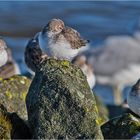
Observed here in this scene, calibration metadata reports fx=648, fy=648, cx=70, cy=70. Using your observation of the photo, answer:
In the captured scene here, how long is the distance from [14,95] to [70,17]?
18.8 metres

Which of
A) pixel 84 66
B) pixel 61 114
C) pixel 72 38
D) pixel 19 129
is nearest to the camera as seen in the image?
pixel 61 114

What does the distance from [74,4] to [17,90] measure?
21.5 m

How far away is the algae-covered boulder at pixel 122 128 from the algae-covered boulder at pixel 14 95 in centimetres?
104

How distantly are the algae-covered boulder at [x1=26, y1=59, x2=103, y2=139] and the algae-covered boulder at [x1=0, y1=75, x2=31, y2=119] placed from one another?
730mm

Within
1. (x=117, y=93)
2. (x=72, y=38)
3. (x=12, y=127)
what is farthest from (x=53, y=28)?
(x=117, y=93)

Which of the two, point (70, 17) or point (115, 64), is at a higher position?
point (115, 64)

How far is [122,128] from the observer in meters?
6.73

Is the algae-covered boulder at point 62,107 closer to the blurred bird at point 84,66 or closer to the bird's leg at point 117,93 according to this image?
the blurred bird at point 84,66

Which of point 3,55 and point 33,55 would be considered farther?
point 33,55

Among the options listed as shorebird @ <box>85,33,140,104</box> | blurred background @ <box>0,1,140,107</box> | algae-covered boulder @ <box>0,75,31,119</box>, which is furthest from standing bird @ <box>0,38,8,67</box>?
blurred background @ <box>0,1,140,107</box>

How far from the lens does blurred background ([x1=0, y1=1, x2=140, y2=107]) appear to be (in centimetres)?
2356

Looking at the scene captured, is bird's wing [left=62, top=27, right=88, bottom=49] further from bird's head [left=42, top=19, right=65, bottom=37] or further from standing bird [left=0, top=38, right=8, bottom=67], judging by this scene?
standing bird [left=0, top=38, right=8, bottom=67]

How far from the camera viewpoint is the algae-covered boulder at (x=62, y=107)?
6.18m

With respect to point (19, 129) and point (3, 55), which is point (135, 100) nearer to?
point (19, 129)
